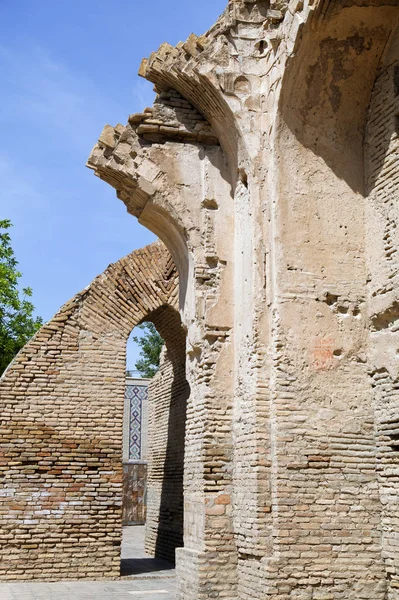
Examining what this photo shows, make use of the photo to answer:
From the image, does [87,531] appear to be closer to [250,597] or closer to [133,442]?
[250,597]

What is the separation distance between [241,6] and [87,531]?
6.83 meters

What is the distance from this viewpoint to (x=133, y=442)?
76.1 feet

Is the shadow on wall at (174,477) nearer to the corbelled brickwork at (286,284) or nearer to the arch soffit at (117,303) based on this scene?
the arch soffit at (117,303)

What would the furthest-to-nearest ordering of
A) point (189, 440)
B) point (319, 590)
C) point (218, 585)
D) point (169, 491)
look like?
point (169, 491)
point (189, 440)
point (218, 585)
point (319, 590)

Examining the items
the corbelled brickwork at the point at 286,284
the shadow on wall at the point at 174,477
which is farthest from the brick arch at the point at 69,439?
the corbelled brickwork at the point at 286,284

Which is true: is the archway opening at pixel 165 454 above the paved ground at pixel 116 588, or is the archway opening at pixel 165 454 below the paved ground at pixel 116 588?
above

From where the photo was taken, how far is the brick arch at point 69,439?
10141 mm

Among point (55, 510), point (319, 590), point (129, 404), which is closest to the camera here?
point (319, 590)

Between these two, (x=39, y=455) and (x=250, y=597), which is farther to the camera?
(x=39, y=455)

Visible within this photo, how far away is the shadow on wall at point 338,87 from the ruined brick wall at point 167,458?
5.42m

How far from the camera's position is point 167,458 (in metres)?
13.2

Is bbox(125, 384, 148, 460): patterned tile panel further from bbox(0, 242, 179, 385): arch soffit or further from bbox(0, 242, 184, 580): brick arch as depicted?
bbox(0, 242, 184, 580): brick arch

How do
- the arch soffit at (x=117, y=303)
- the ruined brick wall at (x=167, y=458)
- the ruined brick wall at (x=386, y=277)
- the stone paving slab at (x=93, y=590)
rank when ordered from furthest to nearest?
the ruined brick wall at (x=167, y=458) → the arch soffit at (x=117, y=303) → the stone paving slab at (x=93, y=590) → the ruined brick wall at (x=386, y=277)

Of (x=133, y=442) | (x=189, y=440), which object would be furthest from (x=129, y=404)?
(x=189, y=440)
